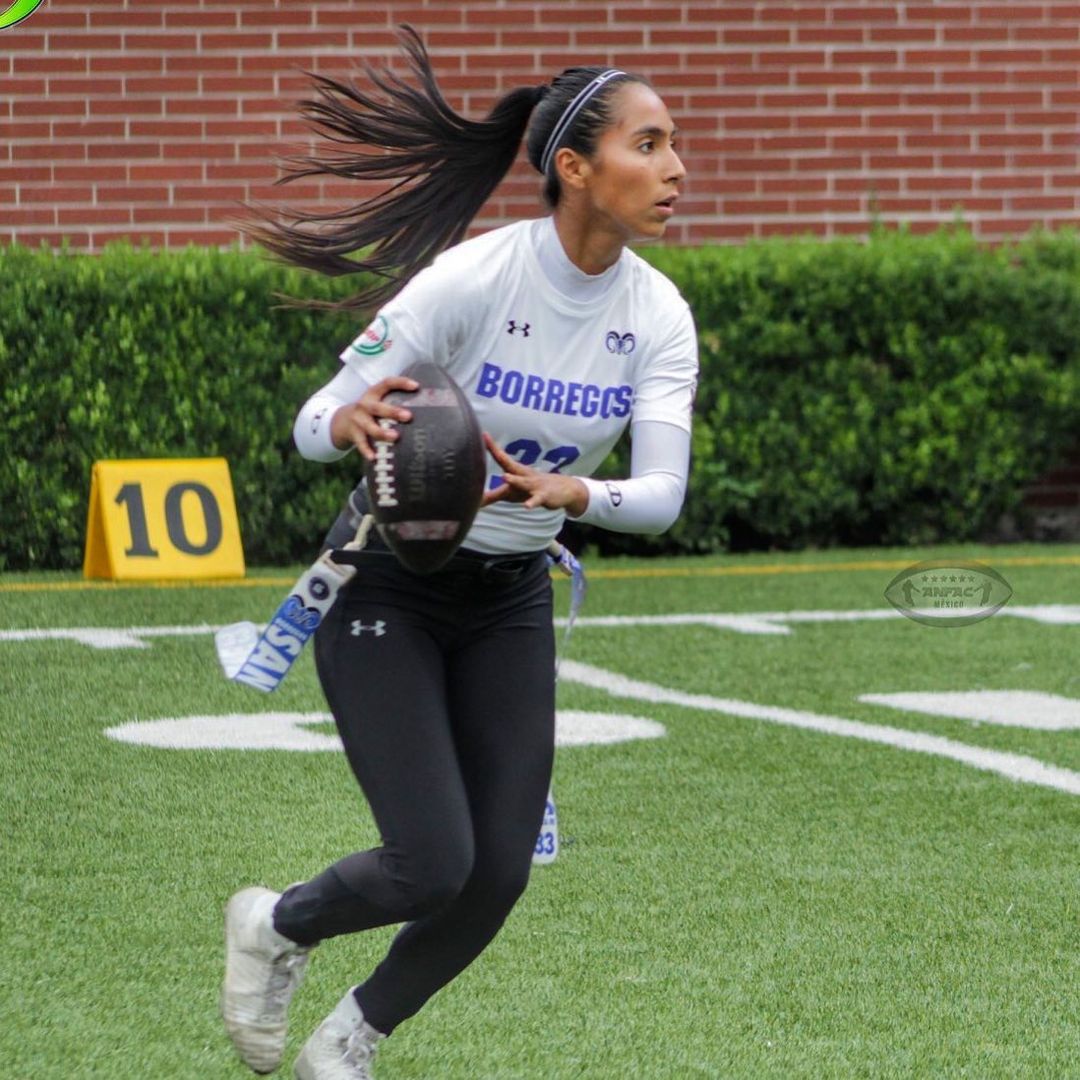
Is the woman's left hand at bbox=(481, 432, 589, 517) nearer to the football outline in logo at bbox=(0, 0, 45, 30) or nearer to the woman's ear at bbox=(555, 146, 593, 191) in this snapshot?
the woman's ear at bbox=(555, 146, 593, 191)

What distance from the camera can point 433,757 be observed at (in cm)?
384

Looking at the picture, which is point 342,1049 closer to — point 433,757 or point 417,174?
point 433,757

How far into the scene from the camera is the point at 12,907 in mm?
5141

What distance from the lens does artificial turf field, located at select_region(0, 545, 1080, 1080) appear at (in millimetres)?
4262

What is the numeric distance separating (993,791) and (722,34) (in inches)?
285

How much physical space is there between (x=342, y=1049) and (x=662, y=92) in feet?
31.1

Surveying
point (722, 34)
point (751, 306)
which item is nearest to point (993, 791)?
point (751, 306)

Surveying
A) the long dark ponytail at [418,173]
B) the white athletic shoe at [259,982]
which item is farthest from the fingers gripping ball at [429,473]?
the long dark ponytail at [418,173]

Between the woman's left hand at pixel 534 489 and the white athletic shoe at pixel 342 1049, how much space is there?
103 cm

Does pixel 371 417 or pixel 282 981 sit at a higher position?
pixel 371 417

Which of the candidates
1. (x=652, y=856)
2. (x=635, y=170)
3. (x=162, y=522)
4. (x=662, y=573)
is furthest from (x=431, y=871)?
(x=662, y=573)

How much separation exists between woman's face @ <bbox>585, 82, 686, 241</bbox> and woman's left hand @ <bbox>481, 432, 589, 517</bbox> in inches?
24.5

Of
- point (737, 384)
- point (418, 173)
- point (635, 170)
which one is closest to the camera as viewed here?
point (635, 170)

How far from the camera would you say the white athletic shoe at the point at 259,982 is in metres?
3.97
